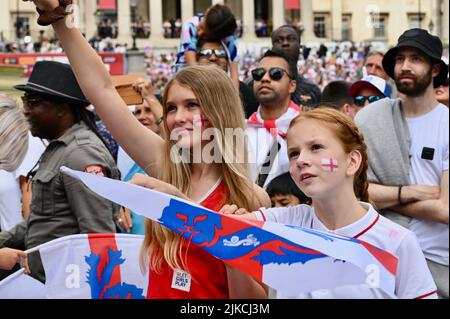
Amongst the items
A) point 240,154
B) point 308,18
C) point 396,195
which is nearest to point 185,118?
point 240,154

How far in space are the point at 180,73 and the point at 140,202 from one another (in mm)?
629

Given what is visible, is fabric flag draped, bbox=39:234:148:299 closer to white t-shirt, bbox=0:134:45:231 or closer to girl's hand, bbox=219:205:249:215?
girl's hand, bbox=219:205:249:215

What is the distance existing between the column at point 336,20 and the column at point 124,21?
48.1ft

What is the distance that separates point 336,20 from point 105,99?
62.1 meters

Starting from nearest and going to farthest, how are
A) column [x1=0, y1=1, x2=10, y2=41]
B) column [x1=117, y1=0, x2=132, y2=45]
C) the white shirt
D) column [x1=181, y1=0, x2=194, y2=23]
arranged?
the white shirt → column [x1=0, y1=1, x2=10, y2=41] → column [x1=117, y1=0, x2=132, y2=45] → column [x1=181, y1=0, x2=194, y2=23]

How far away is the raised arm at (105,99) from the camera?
106 inches

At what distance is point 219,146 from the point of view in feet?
8.78

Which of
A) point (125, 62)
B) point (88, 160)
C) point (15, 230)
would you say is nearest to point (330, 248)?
point (88, 160)

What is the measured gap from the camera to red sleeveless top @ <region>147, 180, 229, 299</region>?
2.53m

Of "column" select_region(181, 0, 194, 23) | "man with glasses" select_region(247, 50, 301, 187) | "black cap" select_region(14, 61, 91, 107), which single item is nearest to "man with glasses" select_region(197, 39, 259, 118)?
"man with glasses" select_region(247, 50, 301, 187)

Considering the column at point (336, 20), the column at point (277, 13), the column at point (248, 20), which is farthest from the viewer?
the column at point (277, 13)

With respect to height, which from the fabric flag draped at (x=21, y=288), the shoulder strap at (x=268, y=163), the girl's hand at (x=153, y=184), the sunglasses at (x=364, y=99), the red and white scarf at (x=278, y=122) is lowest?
the fabric flag draped at (x=21, y=288)

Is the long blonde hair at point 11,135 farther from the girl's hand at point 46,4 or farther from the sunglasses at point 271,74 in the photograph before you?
the sunglasses at point 271,74

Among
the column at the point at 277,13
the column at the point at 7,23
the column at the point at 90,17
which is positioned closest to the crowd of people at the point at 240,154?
the column at the point at 7,23
